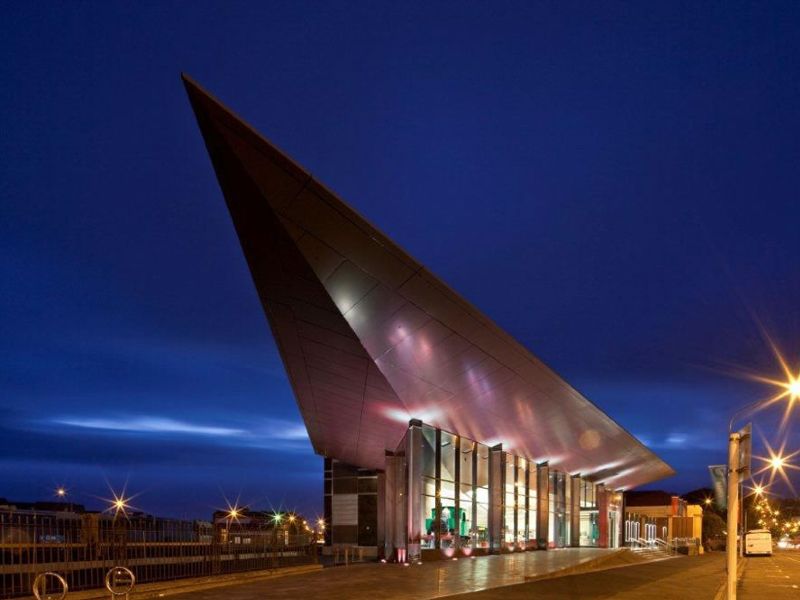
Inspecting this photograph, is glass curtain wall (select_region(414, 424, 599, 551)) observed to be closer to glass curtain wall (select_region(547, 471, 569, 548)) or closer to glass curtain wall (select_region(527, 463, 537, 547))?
glass curtain wall (select_region(527, 463, 537, 547))

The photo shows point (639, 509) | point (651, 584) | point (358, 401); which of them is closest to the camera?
point (651, 584)

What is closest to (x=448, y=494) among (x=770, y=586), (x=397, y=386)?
(x=397, y=386)

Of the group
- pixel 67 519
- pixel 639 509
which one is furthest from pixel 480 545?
pixel 639 509

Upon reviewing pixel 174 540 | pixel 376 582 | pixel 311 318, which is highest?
pixel 311 318

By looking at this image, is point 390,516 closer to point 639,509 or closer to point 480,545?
point 480,545

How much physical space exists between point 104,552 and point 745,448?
10.6 m

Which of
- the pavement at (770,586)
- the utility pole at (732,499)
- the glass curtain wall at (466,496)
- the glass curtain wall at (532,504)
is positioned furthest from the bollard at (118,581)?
the glass curtain wall at (532,504)

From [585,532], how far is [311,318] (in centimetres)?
4099

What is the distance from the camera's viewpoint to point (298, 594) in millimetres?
15367

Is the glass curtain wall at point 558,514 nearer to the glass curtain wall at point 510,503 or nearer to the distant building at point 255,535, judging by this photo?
the glass curtain wall at point 510,503

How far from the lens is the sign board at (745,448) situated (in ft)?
35.2

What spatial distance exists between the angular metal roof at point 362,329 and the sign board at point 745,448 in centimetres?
747

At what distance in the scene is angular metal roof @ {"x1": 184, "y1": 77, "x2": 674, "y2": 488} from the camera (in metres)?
14.1

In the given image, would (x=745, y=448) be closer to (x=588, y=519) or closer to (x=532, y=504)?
(x=532, y=504)
